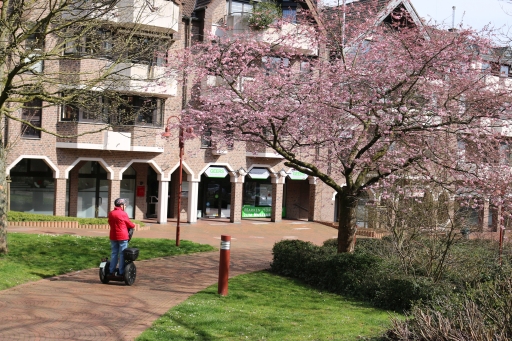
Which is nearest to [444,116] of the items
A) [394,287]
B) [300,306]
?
[394,287]

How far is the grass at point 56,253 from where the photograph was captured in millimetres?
13797

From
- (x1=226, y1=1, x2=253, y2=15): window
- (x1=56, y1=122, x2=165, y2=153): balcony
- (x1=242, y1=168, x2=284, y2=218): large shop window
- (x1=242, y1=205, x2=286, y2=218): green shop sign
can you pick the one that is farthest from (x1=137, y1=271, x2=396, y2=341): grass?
(x1=242, y1=168, x2=284, y2=218): large shop window

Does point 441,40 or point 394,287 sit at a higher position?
point 441,40

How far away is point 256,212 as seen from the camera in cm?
3797

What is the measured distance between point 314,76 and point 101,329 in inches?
396

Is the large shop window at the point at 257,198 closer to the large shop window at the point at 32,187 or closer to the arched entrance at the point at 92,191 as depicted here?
the arched entrance at the point at 92,191

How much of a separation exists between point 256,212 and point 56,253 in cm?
2201

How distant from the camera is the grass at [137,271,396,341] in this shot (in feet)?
30.2

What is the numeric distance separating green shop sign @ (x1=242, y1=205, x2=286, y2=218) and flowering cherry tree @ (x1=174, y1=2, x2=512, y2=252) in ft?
62.6

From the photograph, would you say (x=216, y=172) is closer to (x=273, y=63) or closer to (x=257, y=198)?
(x=257, y=198)

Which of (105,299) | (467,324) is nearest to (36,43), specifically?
(105,299)

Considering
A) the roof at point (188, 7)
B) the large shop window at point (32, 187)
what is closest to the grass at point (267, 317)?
the large shop window at point (32, 187)

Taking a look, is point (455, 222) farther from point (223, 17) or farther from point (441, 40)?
point (223, 17)

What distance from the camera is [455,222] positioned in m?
13.7
